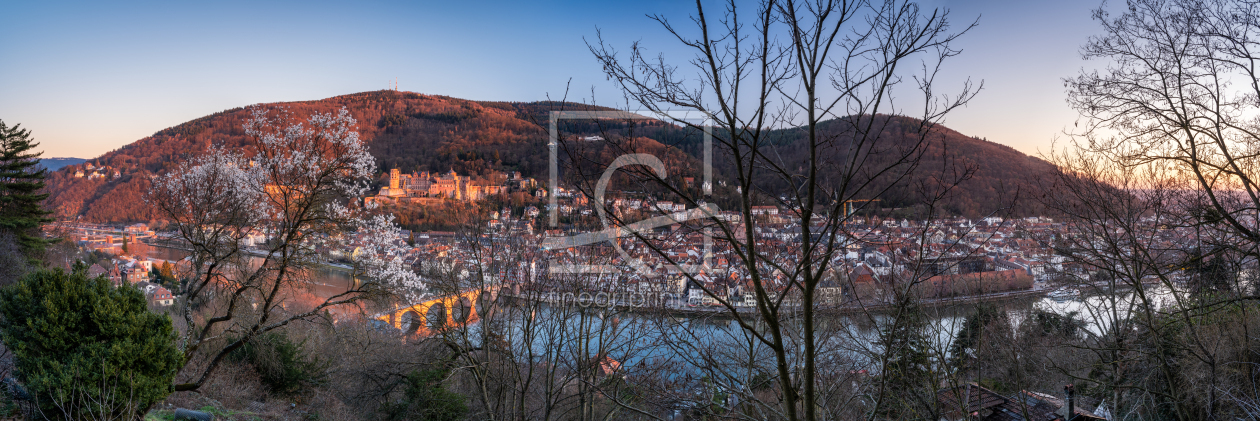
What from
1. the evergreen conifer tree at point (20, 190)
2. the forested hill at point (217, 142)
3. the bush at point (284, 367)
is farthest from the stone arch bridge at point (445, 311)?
the evergreen conifer tree at point (20, 190)

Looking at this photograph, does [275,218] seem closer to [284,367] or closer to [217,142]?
[284,367]

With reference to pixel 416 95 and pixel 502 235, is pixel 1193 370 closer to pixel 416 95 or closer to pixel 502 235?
pixel 502 235

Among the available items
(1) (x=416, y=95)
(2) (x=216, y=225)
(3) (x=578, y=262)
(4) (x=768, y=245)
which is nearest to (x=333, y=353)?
(2) (x=216, y=225)

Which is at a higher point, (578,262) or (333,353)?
(578,262)

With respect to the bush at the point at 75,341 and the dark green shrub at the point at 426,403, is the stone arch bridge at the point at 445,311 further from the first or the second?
the bush at the point at 75,341

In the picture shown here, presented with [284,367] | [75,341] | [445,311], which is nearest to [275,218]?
[445,311]

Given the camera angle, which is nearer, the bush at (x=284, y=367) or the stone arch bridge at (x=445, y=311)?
the stone arch bridge at (x=445, y=311)

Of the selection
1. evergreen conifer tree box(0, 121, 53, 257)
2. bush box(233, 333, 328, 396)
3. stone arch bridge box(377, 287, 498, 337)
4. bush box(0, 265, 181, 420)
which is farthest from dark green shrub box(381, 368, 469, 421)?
evergreen conifer tree box(0, 121, 53, 257)
